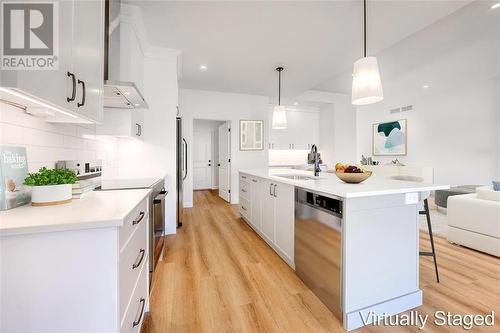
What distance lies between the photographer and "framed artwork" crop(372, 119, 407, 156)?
6.60 meters

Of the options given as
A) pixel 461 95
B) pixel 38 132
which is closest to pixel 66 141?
pixel 38 132

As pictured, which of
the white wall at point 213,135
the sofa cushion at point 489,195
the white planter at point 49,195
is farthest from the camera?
the white wall at point 213,135

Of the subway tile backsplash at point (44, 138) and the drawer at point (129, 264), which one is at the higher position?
the subway tile backsplash at point (44, 138)

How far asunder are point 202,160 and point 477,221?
6666mm

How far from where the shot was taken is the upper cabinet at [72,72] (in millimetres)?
798

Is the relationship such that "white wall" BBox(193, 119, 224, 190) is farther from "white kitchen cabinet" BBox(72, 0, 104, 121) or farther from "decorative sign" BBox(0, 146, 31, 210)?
"decorative sign" BBox(0, 146, 31, 210)

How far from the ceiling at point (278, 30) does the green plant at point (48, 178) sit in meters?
2.03

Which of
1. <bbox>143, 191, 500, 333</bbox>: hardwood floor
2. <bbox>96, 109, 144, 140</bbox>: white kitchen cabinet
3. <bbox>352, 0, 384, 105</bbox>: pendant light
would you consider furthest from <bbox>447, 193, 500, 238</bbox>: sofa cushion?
<bbox>96, 109, 144, 140</bbox>: white kitchen cabinet

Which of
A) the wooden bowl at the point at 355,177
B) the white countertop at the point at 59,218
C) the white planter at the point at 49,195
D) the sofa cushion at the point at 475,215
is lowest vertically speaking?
the sofa cushion at the point at 475,215

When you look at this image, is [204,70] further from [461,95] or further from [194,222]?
[461,95]

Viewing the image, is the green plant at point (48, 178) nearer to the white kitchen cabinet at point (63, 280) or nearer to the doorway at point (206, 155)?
the white kitchen cabinet at point (63, 280)

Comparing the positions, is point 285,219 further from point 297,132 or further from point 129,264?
point 297,132

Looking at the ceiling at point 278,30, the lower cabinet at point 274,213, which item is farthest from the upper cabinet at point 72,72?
the lower cabinet at point 274,213

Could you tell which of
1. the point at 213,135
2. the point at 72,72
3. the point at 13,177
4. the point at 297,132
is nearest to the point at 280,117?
the point at 72,72
